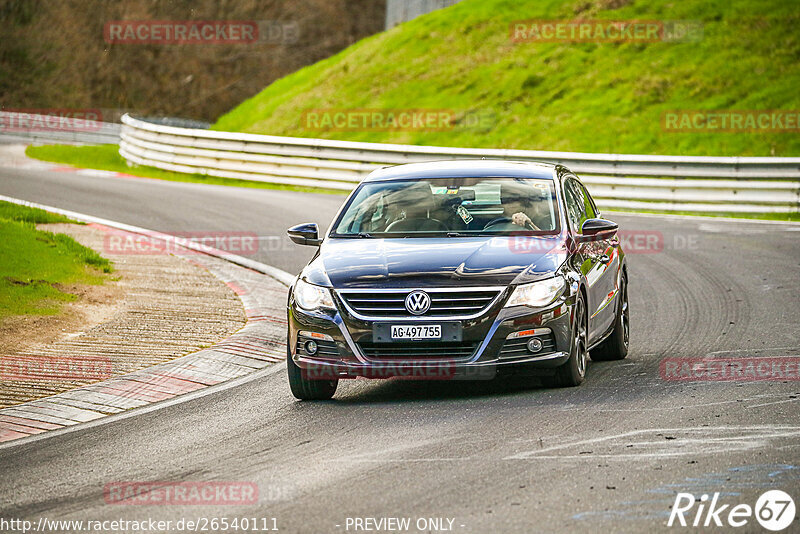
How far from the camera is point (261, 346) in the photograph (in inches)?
427

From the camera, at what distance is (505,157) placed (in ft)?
82.9

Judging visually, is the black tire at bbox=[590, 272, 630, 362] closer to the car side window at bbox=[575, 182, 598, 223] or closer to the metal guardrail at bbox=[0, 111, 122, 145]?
the car side window at bbox=[575, 182, 598, 223]

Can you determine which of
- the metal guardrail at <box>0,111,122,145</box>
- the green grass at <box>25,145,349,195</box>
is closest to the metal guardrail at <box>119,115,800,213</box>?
the green grass at <box>25,145,349,195</box>

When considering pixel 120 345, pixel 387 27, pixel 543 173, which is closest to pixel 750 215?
pixel 543 173

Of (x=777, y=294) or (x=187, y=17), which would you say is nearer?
(x=777, y=294)

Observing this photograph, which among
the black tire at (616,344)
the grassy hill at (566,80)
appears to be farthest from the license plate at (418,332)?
the grassy hill at (566,80)

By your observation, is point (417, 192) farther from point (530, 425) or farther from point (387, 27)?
point (387, 27)

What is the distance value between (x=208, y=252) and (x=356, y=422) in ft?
30.6

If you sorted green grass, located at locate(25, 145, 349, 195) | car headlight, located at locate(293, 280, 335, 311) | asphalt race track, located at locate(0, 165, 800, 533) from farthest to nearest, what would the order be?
green grass, located at locate(25, 145, 349, 195) → car headlight, located at locate(293, 280, 335, 311) → asphalt race track, located at locate(0, 165, 800, 533)

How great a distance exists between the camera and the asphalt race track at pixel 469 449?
5.80m

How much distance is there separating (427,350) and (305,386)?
1032 mm


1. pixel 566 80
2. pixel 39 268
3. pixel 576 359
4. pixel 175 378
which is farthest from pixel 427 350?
pixel 566 80

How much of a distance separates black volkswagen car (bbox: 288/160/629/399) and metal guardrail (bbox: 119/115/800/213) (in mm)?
13873

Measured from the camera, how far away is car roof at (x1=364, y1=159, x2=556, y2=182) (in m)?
9.72
